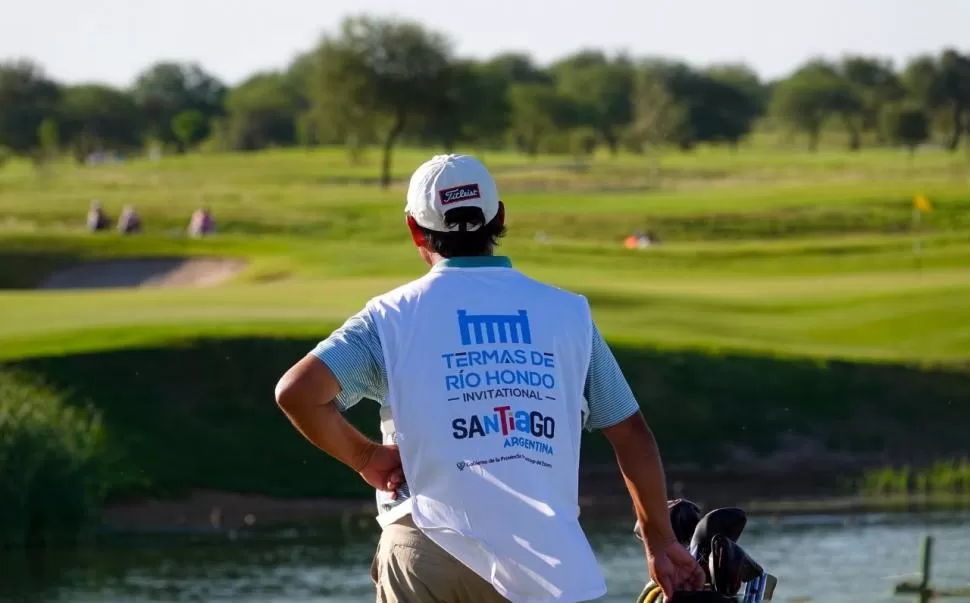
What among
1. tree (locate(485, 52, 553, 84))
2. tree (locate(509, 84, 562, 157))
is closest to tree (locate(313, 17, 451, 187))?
tree (locate(509, 84, 562, 157))

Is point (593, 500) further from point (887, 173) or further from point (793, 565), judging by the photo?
point (887, 173)

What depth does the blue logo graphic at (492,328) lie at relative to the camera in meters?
4.15

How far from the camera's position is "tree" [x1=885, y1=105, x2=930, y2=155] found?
3979 inches

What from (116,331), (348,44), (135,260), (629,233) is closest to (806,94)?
(348,44)

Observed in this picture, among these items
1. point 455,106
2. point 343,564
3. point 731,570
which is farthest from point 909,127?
point 731,570

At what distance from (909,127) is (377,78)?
2899 centimetres

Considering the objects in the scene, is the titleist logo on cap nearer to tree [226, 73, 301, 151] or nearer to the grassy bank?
the grassy bank

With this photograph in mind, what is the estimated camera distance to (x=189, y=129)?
123812 millimetres

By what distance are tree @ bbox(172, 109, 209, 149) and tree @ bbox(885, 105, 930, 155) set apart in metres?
45.2

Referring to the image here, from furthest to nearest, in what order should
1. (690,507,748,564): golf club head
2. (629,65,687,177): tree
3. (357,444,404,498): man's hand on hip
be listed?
(629,65,687,177): tree
(690,507,748,564): golf club head
(357,444,404,498): man's hand on hip

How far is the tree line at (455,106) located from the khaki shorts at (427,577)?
83.0 metres

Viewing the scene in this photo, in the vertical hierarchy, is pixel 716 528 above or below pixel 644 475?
below

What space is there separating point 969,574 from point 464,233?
473 inches

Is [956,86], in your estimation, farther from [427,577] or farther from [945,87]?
[427,577]
